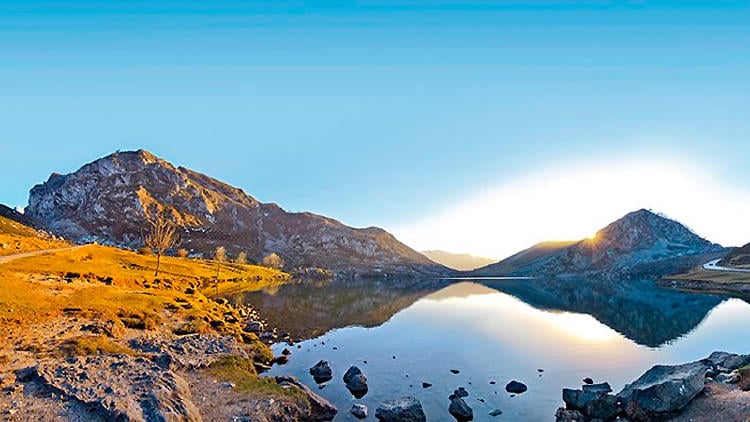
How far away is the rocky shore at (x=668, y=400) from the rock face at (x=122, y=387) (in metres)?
33.1

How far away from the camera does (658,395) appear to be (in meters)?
34.8

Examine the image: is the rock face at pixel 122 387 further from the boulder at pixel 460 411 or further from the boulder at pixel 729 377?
the boulder at pixel 729 377

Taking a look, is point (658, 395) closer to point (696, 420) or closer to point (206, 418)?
point (696, 420)

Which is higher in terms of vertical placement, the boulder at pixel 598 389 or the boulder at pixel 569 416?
the boulder at pixel 598 389

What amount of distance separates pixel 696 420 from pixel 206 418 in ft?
128

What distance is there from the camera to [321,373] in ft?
170

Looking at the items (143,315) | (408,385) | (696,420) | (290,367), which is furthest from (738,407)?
(143,315)

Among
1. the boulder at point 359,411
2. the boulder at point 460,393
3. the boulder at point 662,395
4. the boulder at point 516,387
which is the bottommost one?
the boulder at point 359,411

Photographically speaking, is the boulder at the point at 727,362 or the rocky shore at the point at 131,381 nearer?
the rocky shore at the point at 131,381

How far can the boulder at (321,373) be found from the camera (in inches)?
1992

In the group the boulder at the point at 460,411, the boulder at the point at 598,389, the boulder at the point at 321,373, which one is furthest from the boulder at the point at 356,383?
the boulder at the point at 598,389

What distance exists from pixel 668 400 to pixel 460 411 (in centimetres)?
1739

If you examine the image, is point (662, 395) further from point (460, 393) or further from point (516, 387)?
point (460, 393)

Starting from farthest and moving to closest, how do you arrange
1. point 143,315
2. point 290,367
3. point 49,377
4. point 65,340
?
1. point 143,315
2. point 290,367
3. point 65,340
4. point 49,377
